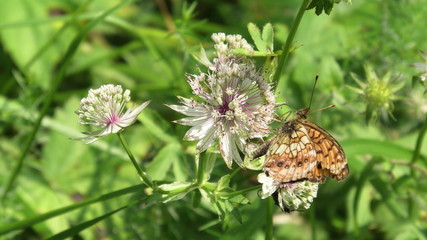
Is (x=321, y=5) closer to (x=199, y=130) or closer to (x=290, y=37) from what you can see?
(x=290, y=37)

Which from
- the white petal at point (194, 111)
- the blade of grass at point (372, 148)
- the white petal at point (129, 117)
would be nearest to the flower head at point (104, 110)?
the white petal at point (129, 117)

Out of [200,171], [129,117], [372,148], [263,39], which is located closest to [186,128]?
[200,171]

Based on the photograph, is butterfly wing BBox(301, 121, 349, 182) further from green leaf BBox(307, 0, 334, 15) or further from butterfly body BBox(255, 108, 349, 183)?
green leaf BBox(307, 0, 334, 15)

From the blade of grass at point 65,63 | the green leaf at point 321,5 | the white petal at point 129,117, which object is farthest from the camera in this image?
the blade of grass at point 65,63

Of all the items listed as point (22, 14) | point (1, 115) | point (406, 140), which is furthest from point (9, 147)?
point (406, 140)

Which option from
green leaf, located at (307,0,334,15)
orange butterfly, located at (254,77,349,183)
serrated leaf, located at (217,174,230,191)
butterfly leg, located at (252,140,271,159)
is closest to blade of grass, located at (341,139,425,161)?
orange butterfly, located at (254,77,349,183)

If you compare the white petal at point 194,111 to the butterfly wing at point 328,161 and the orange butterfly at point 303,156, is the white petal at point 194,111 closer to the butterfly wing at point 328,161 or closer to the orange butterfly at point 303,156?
the orange butterfly at point 303,156
